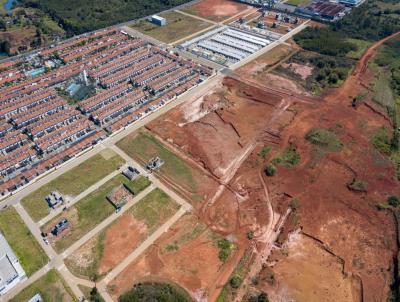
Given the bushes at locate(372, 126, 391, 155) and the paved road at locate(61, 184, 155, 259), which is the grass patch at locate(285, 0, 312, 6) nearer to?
the bushes at locate(372, 126, 391, 155)

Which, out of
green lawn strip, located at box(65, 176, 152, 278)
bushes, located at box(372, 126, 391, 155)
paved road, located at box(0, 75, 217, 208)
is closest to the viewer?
green lawn strip, located at box(65, 176, 152, 278)

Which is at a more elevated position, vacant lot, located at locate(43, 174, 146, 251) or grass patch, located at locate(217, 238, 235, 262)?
vacant lot, located at locate(43, 174, 146, 251)

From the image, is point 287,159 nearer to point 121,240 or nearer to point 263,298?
point 263,298

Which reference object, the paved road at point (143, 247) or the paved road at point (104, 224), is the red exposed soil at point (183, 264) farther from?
the paved road at point (104, 224)

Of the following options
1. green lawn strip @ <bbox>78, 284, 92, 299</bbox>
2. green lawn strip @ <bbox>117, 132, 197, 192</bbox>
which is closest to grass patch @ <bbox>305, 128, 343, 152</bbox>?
green lawn strip @ <bbox>117, 132, 197, 192</bbox>

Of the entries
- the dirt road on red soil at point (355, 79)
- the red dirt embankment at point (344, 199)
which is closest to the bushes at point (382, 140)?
the red dirt embankment at point (344, 199)

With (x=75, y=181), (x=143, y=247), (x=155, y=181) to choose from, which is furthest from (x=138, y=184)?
(x=143, y=247)

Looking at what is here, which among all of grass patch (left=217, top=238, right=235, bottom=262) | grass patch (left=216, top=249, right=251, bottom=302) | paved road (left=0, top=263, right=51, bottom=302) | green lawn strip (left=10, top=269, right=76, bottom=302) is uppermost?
paved road (left=0, top=263, right=51, bottom=302)

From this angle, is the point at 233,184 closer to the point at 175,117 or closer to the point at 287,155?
the point at 287,155
